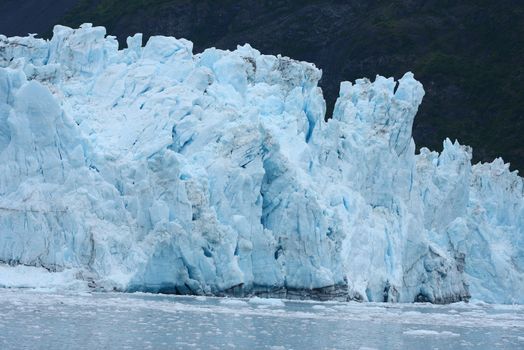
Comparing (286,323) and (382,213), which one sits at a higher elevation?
(382,213)

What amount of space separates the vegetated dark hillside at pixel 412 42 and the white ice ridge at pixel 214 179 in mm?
24701

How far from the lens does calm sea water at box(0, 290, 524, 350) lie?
16516 mm

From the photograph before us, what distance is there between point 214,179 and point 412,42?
4166cm

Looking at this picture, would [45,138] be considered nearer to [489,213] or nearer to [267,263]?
[267,263]

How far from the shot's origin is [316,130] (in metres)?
29.1

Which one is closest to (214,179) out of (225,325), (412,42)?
(225,325)

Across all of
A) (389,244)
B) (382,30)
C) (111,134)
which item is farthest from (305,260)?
(382,30)

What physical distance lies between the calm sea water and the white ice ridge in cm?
105

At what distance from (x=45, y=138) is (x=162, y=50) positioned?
5.20 meters

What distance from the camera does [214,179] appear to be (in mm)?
25828

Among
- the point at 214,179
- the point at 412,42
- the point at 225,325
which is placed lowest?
the point at 225,325

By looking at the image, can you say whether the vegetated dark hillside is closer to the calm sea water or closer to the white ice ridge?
the white ice ridge

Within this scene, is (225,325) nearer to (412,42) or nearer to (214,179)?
(214,179)

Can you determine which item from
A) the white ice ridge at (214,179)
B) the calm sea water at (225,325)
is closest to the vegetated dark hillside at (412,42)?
the white ice ridge at (214,179)
